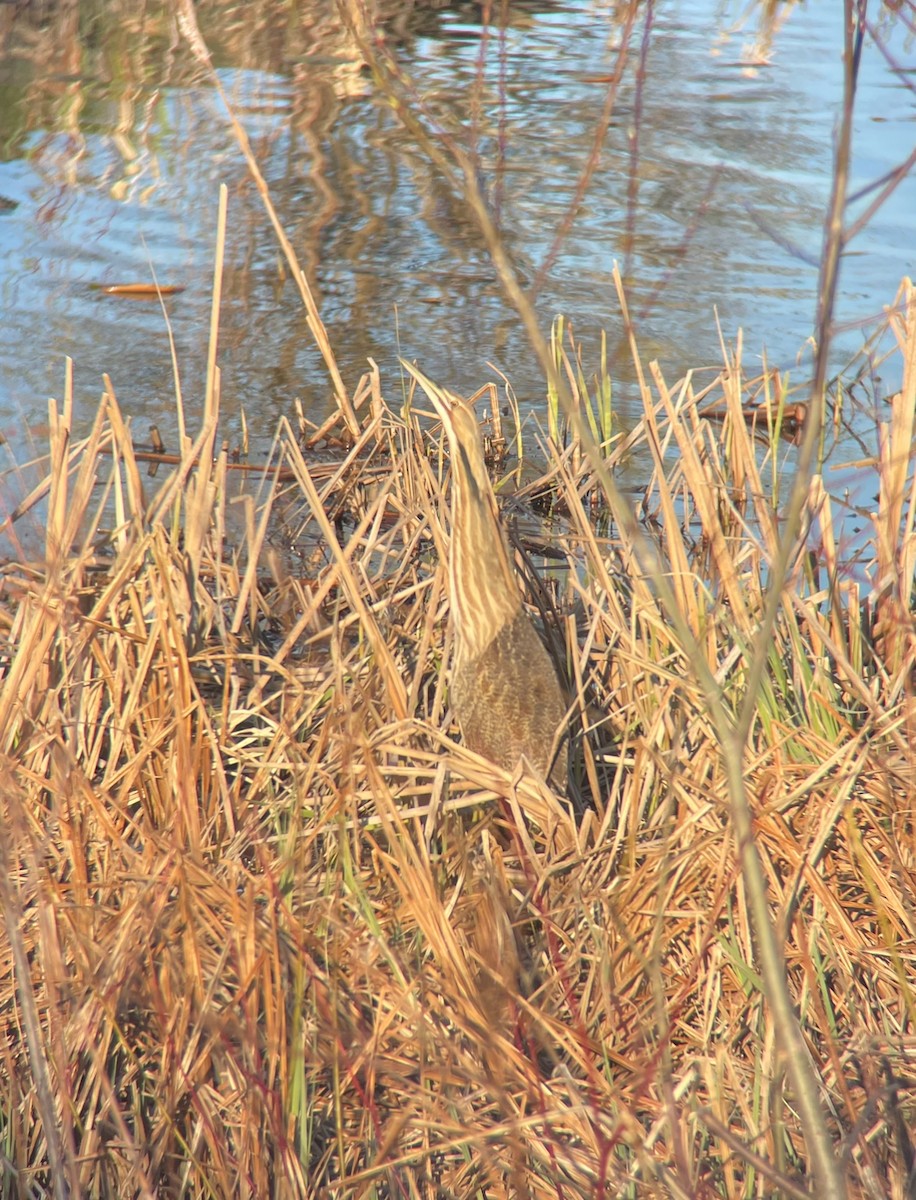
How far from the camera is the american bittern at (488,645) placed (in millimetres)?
2178

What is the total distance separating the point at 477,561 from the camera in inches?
86.4

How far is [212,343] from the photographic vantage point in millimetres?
2381

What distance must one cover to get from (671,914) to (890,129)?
5.11 m

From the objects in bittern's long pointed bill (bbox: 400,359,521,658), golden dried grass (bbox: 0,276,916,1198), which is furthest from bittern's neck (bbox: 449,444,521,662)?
golden dried grass (bbox: 0,276,916,1198)

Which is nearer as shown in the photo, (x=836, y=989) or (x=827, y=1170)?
(x=827, y=1170)

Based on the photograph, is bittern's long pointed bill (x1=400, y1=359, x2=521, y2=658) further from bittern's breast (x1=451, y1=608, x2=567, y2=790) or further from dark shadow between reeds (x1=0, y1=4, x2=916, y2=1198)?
dark shadow between reeds (x1=0, y1=4, x2=916, y2=1198)

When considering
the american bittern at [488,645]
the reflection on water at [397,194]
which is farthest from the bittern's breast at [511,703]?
the reflection on water at [397,194]

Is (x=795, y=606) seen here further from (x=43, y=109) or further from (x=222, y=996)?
(x=43, y=109)

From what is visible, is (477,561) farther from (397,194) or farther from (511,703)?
(397,194)

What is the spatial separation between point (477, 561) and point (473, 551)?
17 millimetres

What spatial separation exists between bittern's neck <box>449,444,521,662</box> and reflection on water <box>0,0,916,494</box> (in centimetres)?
121

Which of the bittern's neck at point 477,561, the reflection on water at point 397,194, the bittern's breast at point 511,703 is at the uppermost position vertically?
the bittern's neck at point 477,561

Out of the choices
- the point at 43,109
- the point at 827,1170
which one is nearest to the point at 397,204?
the point at 43,109

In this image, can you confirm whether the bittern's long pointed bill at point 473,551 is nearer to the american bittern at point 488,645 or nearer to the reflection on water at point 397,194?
the american bittern at point 488,645
